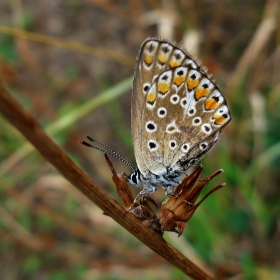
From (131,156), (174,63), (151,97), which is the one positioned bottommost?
(151,97)

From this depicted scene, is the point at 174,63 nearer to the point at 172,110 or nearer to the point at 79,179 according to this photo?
the point at 172,110

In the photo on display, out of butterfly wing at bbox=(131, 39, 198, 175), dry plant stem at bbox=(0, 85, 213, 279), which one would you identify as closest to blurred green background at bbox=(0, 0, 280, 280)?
butterfly wing at bbox=(131, 39, 198, 175)

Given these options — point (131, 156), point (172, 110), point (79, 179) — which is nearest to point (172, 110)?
point (172, 110)

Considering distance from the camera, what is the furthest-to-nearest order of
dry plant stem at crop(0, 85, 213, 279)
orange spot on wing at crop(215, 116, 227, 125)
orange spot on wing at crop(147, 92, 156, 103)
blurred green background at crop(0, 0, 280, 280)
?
blurred green background at crop(0, 0, 280, 280) → orange spot on wing at crop(147, 92, 156, 103) → orange spot on wing at crop(215, 116, 227, 125) → dry plant stem at crop(0, 85, 213, 279)

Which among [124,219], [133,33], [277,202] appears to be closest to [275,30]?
[277,202]

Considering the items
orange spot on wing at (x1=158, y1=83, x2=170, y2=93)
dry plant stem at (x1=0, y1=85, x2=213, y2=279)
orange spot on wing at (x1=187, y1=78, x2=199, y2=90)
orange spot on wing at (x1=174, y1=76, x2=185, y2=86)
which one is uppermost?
orange spot on wing at (x1=187, y1=78, x2=199, y2=90)

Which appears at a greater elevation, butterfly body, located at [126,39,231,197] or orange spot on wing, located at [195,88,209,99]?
orange spot on wing, located at [195,88,209,99]

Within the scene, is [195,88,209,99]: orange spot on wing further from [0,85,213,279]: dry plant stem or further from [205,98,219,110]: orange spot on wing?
[0,85,213,279]: dry plant stem
